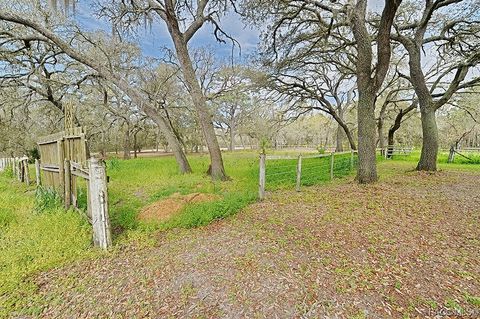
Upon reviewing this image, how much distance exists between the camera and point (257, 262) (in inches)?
121

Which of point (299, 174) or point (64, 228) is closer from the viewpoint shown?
point (64, 228)

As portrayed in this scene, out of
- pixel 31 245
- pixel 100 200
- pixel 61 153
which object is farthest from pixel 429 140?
pixel 31 245

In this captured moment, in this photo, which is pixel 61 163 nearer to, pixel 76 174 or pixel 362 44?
pixel 76 174

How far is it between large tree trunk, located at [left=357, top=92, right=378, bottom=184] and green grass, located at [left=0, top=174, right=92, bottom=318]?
301 inches

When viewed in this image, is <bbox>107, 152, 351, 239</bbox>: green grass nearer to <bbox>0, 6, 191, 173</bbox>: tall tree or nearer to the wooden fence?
the wooden fence

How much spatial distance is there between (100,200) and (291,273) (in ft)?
9.23

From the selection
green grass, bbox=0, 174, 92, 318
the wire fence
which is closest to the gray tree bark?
the wire fence

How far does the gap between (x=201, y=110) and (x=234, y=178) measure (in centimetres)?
284

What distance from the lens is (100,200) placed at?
355cm

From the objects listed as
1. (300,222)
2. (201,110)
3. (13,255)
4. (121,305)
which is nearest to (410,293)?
(300,222)

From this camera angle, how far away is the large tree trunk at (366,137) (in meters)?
7.58

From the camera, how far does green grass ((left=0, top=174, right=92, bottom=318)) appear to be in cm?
269

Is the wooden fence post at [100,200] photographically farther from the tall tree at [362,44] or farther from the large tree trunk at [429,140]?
the large tree trunk at [429,140]

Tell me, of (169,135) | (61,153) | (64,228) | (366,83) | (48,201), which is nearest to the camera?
(64,228)
